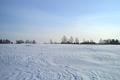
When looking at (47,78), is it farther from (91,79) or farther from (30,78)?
(91,79)

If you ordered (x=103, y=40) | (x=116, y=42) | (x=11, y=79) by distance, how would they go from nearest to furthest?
(x=11, y=79) → (x=116, y=42) → (x=103, y=40)

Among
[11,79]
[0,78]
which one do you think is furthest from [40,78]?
[0,78]

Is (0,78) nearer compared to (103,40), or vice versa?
(0,78)

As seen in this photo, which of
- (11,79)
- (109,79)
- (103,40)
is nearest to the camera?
(11,79)

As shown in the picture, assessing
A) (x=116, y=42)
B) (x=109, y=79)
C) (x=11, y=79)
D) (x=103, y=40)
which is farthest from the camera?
(x=103, y=40)

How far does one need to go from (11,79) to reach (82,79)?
10.7ft

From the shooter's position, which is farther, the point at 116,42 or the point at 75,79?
the point at 116,42

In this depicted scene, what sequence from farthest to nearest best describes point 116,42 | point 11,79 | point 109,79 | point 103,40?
point 103,40 < point 116,42 < point 109,79 < point 11,79

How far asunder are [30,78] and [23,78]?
0.31 m

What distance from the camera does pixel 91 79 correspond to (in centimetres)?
673

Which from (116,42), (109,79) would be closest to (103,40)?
(116,42)

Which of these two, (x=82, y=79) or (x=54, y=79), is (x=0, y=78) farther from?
(x=82, y=79)

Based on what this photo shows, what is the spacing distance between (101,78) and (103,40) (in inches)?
3460

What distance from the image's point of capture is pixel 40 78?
670cm
